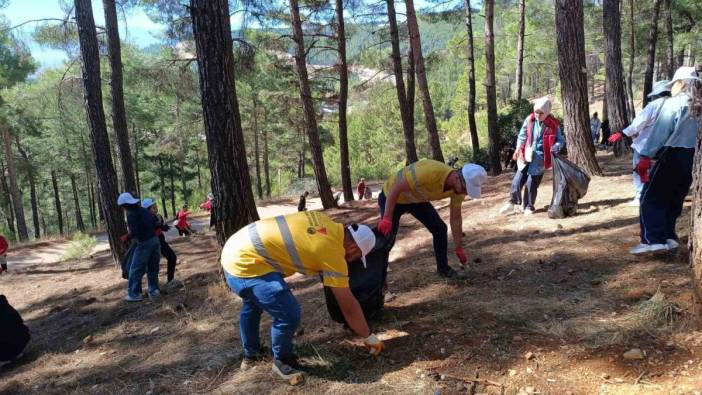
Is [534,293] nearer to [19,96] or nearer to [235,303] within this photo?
[235,303]

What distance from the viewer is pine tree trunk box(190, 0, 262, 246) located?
17.1 feet

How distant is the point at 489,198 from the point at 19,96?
21.9 metres

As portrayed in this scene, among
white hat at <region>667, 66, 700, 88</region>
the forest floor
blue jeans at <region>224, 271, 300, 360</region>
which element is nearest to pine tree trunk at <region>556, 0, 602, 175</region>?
the forest floor

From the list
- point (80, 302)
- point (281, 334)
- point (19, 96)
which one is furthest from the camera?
point (19, 96)

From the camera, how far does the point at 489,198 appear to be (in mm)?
8969

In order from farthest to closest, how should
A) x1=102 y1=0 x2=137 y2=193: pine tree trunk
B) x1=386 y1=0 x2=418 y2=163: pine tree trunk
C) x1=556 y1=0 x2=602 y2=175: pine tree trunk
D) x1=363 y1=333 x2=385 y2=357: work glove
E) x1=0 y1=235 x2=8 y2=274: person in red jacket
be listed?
1. x1=386 y1=0 x2=418 y2=163: pine tree trunk
2. x1=0 y1=235 x2=8 y2=274: person in red jacket
3. x1=102 y1=0 x2=137 y2=193: pine tree trunk
4. x1=556 y1=0 x2=602 y2=175: pine tree trunk
5. x1=363 y1=333 x2=385 y2=357: work glove

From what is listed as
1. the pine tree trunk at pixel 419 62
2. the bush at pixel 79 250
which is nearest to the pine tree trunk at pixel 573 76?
the pine tree trunk at pixel 419 62

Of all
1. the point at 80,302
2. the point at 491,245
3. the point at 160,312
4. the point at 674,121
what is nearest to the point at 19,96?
the point at 80,302

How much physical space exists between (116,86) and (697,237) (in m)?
10.8

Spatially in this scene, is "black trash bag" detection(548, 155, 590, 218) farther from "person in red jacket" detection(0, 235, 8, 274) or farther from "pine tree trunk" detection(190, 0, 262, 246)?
"person in red jacket" detection(0, 235, 8, 274)

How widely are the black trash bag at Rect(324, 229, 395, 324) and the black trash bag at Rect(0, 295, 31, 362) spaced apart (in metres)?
3.67

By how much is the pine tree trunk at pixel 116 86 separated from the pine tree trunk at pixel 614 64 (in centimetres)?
1122

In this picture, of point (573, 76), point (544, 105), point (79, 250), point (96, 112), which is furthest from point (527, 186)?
point (79, 250)

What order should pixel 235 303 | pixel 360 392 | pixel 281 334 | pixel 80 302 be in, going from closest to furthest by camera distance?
pixel 360 392 < pixel 281 334 < pixel 235 303 < pixel 80 302
